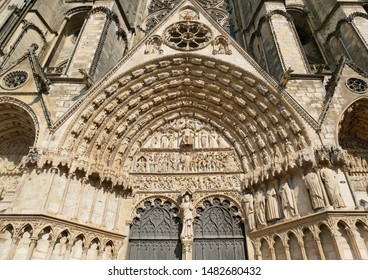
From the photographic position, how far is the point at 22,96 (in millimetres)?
6797

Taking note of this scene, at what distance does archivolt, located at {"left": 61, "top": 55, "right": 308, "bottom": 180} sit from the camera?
6598mm

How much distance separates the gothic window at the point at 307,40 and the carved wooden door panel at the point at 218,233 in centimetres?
727

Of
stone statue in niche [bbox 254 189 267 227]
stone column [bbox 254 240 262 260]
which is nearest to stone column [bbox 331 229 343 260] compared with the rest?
stone statue in niche [bbox 254 189 267 227]

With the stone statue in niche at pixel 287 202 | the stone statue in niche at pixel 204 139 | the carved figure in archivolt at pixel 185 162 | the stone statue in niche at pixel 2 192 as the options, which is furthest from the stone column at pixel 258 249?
the stone statue in niche at pixel 2 192

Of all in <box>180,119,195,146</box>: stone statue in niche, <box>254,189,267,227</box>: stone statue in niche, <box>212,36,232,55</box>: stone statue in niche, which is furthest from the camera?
<box>212,36,232,55</box>: stone statue in niche

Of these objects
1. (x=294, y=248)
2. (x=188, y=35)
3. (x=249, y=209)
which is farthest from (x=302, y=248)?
(x=188, y=35)

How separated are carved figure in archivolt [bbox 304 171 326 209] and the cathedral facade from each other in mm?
23

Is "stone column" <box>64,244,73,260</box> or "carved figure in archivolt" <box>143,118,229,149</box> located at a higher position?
"carved figure in archivolt" <box>143,118,229,149</box>

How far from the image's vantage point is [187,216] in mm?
6461

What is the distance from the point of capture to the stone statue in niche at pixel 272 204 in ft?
19.0

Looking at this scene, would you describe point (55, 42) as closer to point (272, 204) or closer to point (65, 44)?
point (65, 44)

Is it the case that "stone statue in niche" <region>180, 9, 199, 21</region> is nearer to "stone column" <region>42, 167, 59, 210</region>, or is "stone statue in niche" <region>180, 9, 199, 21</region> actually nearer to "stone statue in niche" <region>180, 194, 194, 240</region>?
"stone statue in niche" <region>180, 194, 194, 240</region>

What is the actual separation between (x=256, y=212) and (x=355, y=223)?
76.6 inches

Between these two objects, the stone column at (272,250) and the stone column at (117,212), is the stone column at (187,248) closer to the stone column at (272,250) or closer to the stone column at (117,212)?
the stone column at (117,212)
